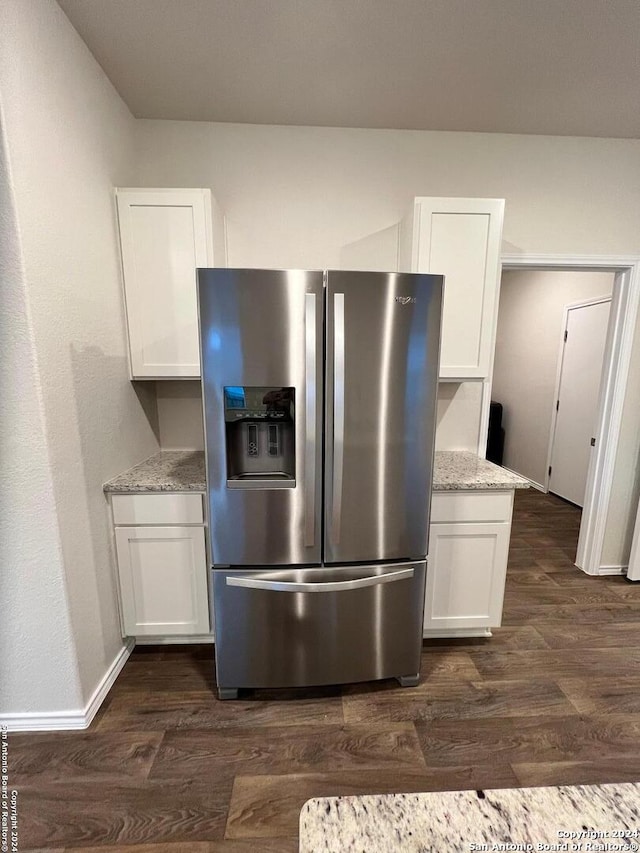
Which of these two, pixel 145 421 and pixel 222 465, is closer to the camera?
pixel 222 465

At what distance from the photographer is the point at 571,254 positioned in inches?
90.3

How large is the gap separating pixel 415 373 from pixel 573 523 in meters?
3.06

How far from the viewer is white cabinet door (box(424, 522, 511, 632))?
1867mm

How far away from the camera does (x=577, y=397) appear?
153 inches

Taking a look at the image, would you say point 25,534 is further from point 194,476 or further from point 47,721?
point 47,721

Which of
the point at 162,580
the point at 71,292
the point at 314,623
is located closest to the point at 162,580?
the point at 162,580

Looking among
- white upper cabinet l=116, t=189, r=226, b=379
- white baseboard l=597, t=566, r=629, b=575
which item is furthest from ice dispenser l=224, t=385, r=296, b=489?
white baseboard l=597, t=566, r=629, b=575

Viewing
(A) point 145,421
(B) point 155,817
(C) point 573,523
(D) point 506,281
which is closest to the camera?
(B) point 155,817

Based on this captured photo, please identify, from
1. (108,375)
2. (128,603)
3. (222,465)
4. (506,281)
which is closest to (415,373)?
(222,465)

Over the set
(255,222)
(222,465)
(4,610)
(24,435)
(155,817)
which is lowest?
(155,817)

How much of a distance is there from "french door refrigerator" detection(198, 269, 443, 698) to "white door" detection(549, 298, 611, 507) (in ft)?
9.73

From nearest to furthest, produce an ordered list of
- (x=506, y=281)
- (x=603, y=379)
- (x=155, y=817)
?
(x=155, y=817)
(x=603, y=379)
(x=506, y=281)

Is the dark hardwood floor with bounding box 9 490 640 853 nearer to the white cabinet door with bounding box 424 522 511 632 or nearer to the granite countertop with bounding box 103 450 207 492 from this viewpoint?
the white cabinet door with bounding box 424 522 511 632

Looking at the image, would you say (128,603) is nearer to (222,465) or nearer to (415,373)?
(222,465)
